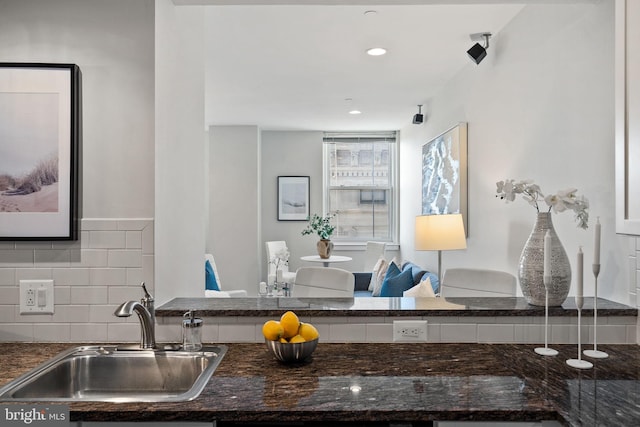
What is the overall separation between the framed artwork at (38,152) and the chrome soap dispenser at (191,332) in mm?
531

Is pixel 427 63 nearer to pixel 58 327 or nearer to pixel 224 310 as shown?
pixel 224 310

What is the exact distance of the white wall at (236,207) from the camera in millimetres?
6328

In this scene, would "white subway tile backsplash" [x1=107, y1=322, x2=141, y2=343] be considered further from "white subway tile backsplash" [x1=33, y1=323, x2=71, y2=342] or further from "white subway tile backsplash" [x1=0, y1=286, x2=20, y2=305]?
"white subway tile backsplash" [x1=0, y1=286, x2=20, y2=305]

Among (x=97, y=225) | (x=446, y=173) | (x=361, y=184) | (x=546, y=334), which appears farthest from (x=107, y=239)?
(x=361, y=184)

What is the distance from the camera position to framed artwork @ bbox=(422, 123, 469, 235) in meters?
3.66

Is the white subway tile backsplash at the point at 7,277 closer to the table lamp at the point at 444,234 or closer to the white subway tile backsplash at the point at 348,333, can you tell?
the white subway tile backsplash at the point at 348,333

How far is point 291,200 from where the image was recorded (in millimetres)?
6656

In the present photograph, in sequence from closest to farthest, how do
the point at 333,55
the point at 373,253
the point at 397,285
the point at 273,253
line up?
the point at 333,55
the point at 397,285
the point at 373,253
the point at 273,253

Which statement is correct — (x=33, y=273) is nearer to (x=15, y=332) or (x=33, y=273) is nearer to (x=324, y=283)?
(x=15, y=332)

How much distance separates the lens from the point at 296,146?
670cm

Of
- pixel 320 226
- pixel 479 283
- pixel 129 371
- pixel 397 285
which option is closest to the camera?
pixel 129 371

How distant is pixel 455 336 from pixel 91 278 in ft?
4.20

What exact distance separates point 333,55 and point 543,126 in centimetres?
163

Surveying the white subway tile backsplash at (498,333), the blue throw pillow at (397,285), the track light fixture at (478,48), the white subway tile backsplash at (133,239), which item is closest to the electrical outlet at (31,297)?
the white subway tile backsplash at (133,239)
